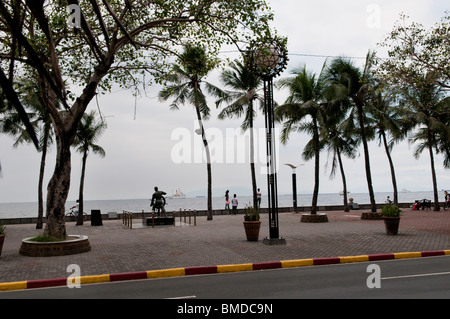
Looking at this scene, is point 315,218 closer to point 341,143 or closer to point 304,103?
point 304,103

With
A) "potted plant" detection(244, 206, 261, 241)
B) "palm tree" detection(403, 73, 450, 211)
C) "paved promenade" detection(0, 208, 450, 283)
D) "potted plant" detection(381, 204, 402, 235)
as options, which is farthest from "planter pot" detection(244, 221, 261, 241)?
"palm tree" detection(403, 73, 450, 211)

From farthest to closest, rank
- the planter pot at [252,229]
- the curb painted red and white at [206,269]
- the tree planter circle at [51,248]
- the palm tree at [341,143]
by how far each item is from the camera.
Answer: the palm tree at [341,143]
the planter pot at [252,229]
the tree planter circle at [51,248]
the curb painted red and white at [206,269]

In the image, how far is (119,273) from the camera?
948cm

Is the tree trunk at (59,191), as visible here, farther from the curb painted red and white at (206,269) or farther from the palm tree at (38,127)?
the palm tree at (38,127)

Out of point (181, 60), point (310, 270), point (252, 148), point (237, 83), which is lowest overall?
point (310, 270)

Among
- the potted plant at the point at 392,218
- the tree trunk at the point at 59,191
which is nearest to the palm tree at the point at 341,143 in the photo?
the potted plant at the point at 392,218

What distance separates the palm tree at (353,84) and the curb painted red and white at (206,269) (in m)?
13.9

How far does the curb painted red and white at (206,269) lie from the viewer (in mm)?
8688

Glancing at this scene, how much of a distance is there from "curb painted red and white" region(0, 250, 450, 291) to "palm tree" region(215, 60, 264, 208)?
17.2 meters

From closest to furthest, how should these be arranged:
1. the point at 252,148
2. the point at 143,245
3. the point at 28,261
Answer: the point at 28,261, the point at 143,245, the point at 252,148

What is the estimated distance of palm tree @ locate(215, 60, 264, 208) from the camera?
94.9ft
